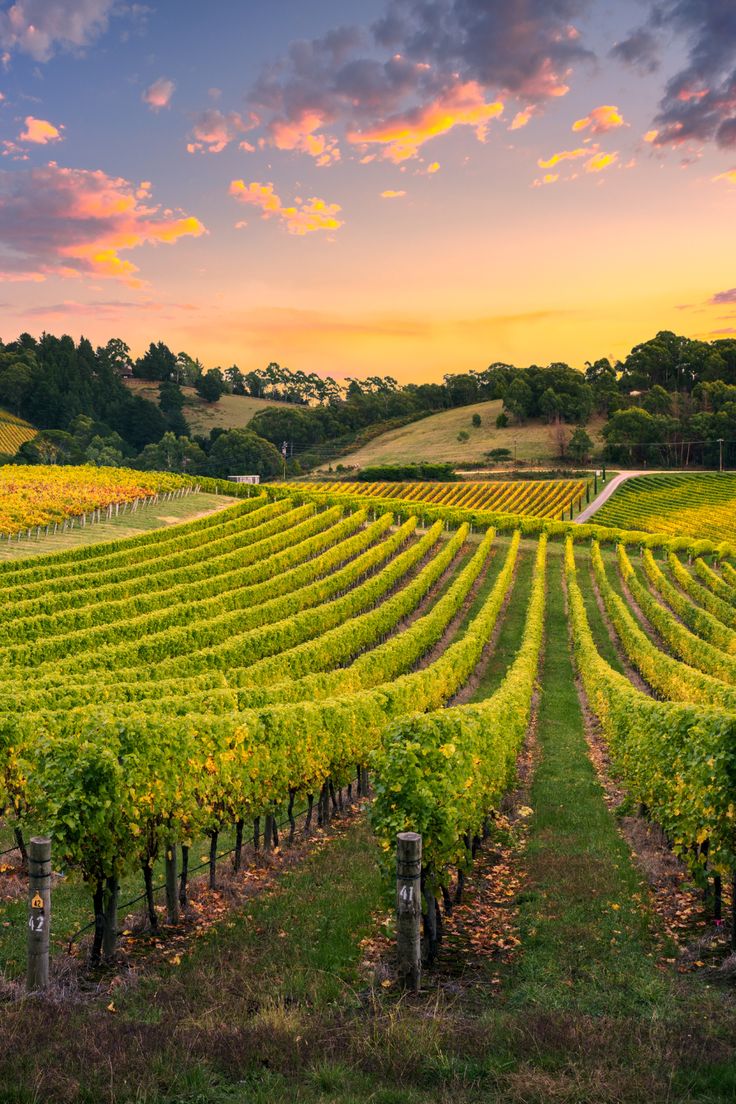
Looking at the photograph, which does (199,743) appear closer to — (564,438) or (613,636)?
(613,636)

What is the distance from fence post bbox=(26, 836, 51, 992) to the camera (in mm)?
8789

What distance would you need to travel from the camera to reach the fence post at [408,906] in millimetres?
9133

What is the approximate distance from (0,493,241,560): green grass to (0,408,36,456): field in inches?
2533

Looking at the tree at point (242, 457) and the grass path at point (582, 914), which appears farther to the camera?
the tree at point (242, 457)

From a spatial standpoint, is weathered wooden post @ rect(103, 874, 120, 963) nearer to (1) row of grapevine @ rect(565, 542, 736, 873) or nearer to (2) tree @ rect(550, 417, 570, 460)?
(1) row of grapevine @ rect(565, 542, 736, 873)


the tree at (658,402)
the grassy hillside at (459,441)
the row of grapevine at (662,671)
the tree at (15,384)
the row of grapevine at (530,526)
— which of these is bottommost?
the row of grapevine at (662,671)

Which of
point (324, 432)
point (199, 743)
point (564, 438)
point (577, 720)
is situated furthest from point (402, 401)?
point (199, 743)

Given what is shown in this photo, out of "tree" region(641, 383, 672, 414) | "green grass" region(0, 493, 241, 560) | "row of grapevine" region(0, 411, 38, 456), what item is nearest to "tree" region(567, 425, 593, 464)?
"tree" region(641, 383, 672, 414)

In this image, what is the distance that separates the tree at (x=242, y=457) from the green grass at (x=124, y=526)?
5456 centimetres

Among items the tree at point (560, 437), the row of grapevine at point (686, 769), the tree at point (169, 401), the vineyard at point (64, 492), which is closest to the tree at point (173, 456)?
the tree at point (169, 401)

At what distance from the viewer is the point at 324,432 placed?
184375 millimetres

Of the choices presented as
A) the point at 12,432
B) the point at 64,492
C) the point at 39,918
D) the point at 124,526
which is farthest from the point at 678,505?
the point at 12,432

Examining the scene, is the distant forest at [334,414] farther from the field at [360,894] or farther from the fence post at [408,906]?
the fence post at [408,906]

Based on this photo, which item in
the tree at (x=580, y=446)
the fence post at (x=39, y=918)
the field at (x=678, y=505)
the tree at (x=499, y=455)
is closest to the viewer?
the fence post at (x=39, y=918)
